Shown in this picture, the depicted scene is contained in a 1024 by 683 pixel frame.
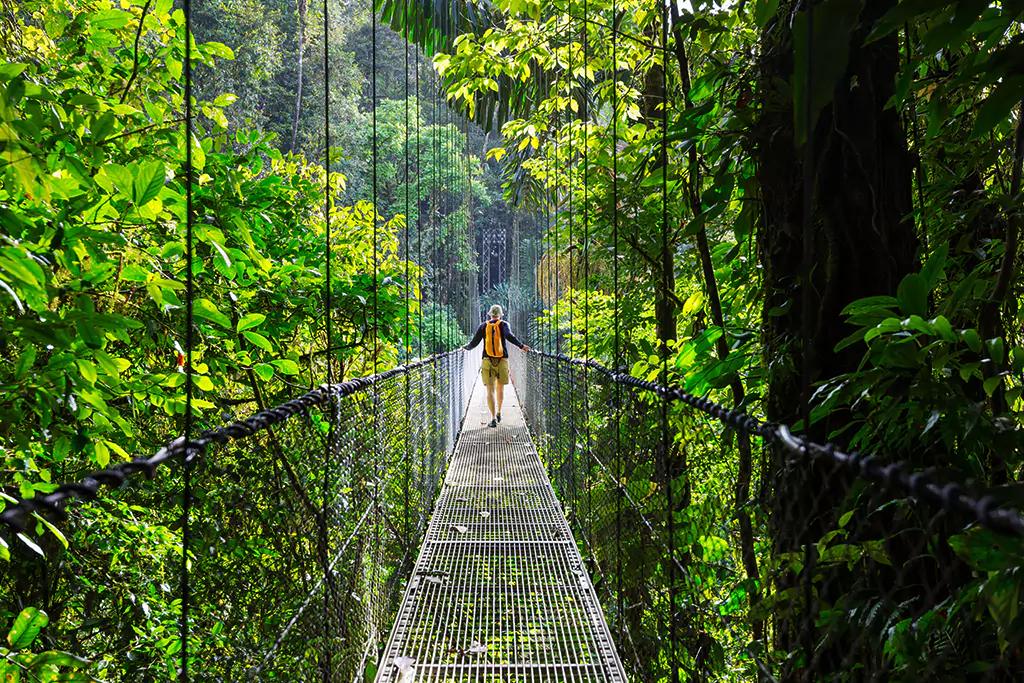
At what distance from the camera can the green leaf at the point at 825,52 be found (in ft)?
1.57

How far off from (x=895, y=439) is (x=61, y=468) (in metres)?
1.39

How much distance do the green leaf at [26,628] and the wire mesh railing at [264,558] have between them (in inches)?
6.2

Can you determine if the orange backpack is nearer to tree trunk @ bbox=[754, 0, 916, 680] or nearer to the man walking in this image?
the man walking

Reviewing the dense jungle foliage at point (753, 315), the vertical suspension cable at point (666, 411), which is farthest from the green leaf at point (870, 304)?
the vertical suspension cable at point (666, 411)

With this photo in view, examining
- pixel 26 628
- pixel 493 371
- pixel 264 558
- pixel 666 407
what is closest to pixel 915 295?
pixel 666 407

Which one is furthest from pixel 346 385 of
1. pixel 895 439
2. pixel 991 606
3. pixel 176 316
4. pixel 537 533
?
pixel 537 533

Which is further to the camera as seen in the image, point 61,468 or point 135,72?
point 61,468

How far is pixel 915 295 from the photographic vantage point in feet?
2.53

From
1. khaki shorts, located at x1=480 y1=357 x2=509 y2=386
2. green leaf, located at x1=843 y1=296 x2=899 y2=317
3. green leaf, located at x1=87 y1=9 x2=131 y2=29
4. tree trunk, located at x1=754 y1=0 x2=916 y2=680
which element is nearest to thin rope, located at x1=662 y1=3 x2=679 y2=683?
tree trunk, located at x1=754 y1=0 x2=916 y2=680

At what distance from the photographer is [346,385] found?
1.72 meters

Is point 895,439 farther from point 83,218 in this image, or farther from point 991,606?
point 83,218

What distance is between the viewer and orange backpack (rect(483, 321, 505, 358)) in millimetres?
6078

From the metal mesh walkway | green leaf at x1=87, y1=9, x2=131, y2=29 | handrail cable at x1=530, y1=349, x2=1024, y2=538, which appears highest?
green leaf at x1=87, y1=9, x2=131, y2=29

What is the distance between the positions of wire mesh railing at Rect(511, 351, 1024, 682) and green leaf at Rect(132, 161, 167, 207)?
0.81 meters
